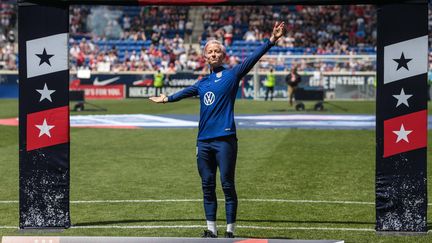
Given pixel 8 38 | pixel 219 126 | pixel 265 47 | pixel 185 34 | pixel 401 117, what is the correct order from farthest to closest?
pixel 185 34 < pixel 8 38 < pixel 401 117 < pixel 219 126 < pixel 265 47

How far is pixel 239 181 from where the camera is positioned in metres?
14.8

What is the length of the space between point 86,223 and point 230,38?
4223 centimetres

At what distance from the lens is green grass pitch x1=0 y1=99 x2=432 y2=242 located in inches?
413

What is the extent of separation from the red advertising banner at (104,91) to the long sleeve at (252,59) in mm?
40467

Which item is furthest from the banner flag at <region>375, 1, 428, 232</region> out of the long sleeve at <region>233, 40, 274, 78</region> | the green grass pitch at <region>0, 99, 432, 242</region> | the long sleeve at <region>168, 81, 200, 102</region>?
the long sleeve at <region>168, 81, 200, 102</region>

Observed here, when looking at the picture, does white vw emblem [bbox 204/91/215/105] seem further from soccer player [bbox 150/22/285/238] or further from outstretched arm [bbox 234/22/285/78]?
outstretched arm [bbox 234/22/285/78]

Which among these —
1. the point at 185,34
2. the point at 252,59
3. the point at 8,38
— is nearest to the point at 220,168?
the point at 252,59

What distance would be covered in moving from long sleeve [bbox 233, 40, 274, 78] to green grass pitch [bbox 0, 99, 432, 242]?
1791 mm

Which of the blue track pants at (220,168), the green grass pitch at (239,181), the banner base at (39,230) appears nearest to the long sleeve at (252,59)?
the blue track pants at (220,168)

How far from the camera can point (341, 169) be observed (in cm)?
1656

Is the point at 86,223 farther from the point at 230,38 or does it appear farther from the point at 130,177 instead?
the point at 230,38

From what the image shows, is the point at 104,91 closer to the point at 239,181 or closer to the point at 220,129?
the point at 239,181

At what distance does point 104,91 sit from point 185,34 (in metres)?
7.96

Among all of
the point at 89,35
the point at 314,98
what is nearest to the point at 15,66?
the point at 89,35
